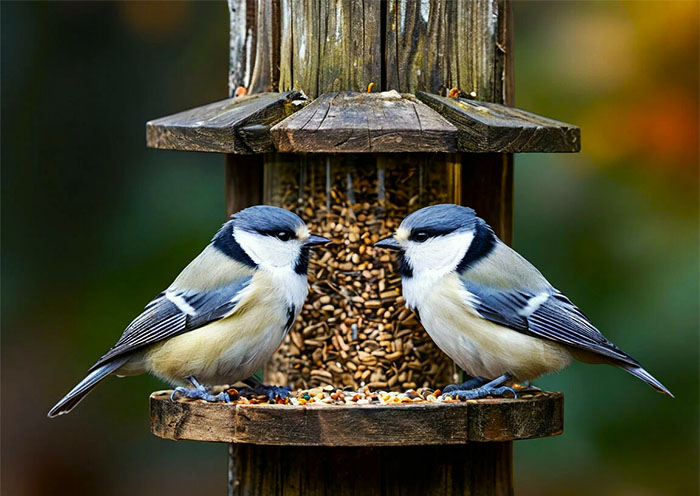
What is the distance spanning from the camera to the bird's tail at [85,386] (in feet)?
11.3

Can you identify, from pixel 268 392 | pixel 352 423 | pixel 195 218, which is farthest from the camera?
pixel 195 218

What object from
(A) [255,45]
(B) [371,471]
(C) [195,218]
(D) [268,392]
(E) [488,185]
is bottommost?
(B) [371,471]

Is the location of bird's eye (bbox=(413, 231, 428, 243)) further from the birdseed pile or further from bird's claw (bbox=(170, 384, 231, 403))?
bird's claw (bbox=(170, 384, 231, 403))

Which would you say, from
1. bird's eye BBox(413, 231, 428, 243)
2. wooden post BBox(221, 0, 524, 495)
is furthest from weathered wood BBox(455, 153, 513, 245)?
bird's eye BBox(413, 231, 428, 243)

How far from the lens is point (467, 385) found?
3.67m

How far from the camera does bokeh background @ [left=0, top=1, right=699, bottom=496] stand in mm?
4523

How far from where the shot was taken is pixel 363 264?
3826 millimetres

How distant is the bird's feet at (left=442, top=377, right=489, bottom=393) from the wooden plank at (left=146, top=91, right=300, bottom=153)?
1.02 meters

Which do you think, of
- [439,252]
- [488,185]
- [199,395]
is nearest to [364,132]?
[439,252]

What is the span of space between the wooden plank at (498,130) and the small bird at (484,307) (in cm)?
36

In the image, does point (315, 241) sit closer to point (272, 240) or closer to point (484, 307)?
point (272, 240)

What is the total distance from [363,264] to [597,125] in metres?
1.50

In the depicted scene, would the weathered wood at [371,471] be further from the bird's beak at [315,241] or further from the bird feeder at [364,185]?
the bird's beak at [315,241]

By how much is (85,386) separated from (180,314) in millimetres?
Result: 383
